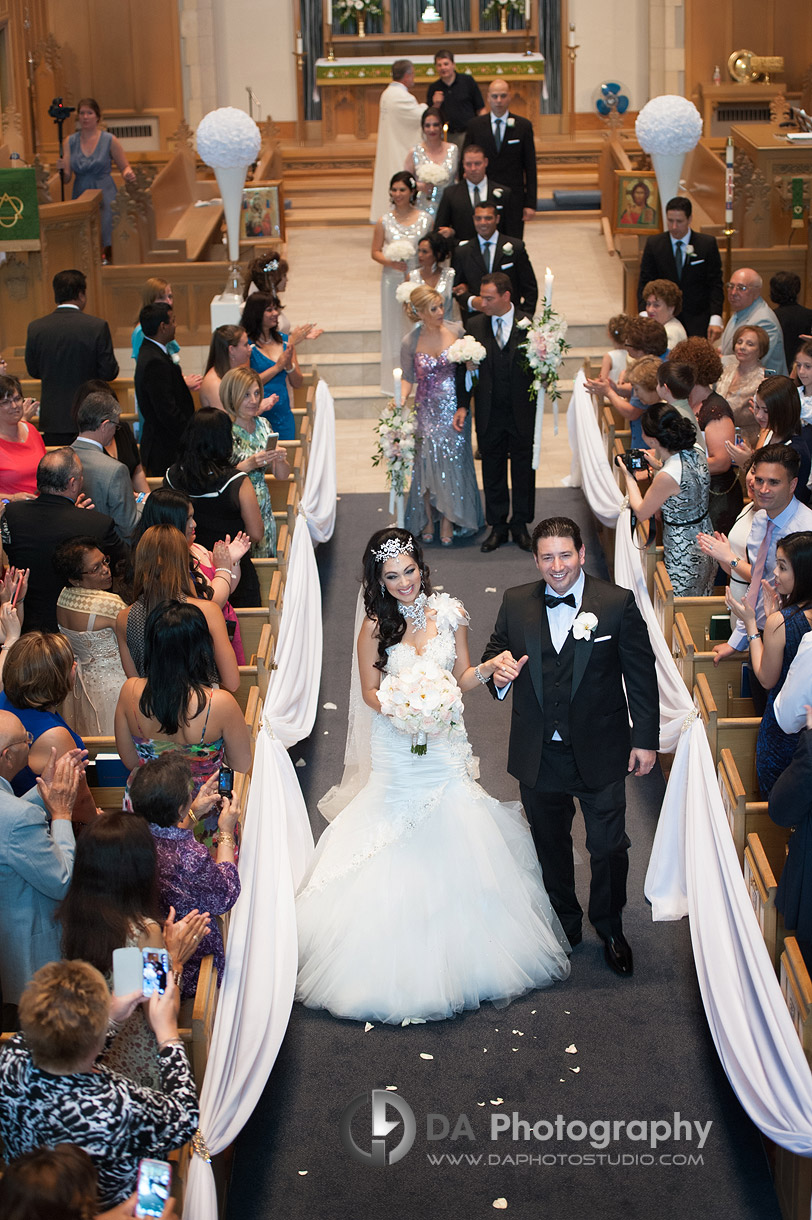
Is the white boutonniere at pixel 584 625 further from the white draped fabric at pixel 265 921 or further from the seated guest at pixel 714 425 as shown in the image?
the seated guest at pixel 714 425

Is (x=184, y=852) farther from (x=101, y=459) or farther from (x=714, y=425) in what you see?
(x=714, y=425)

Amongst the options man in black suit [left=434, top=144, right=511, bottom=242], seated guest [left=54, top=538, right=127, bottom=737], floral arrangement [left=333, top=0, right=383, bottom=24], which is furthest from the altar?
seated guest [left=54, top=538, right=127, bottom=737]

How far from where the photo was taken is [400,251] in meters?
9.09

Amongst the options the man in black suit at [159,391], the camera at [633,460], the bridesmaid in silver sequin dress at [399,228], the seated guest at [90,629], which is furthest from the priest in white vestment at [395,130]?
the seated guest at [90,629]

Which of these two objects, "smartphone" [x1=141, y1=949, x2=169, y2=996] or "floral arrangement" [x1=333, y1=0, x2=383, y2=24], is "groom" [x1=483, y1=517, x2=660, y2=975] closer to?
"smartphone" [x1=141, y1=949, x2=169, y2=996]

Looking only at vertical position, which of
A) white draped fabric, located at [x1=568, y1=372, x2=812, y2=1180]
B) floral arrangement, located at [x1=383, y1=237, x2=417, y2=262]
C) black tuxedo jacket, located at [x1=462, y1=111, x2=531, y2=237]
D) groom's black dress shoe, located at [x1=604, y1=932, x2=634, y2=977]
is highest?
black tuxedo jacket, located at [x1=462, y1=111, x2=531, y2=237]

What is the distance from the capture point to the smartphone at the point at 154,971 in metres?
2.99

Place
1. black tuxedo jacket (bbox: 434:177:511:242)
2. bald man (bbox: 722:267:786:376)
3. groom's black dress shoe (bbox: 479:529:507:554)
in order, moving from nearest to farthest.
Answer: bald man (bbox: 722:267:786:376) → groom's black dress shoe (bbox: 479:529:507:554) → black tuxedo jacket (bbox: 434:177:511:242)

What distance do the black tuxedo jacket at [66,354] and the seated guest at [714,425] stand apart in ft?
9.96

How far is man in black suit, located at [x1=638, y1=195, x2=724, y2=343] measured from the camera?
886cm

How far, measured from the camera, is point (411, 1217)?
12.1 ft

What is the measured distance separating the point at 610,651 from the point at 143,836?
1.72 meters

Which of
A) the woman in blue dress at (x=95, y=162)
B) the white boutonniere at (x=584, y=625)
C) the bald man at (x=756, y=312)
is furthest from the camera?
the woman in blue dress at (x=95, y=162)

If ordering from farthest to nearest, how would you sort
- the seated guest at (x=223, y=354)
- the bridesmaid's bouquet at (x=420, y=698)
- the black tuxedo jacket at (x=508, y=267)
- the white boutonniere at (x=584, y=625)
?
the black tuxedo jacket at (x=508, y=267) < the seated guest at (x=223, y=354) < the bridesmaid's bouquet at (x=420, y=698) < the white boutonniere at (x=584, y=625)
